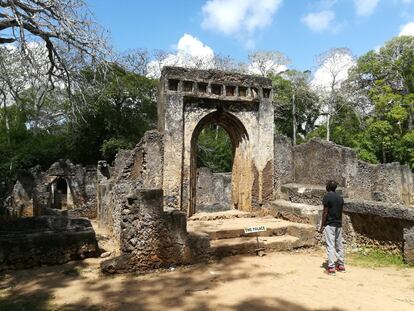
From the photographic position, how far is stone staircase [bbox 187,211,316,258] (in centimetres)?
761

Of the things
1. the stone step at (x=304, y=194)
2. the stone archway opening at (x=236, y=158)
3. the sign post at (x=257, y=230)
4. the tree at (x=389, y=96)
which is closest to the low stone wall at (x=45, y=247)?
the sign post at (x=257, y=230)

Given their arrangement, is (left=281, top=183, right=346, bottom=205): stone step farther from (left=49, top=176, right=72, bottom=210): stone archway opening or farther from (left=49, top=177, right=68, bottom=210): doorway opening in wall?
(left=49, top=177, right=68, bottom=210): doorway opening in wall

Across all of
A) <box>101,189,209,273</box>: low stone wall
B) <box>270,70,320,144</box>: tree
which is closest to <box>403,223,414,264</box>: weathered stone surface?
<box>101,189,209,273</box>: low stone wall

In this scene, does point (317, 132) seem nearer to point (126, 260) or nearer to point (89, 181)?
point (89, 181)

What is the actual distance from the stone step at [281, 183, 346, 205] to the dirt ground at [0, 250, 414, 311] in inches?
127

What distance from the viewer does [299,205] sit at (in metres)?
9.29

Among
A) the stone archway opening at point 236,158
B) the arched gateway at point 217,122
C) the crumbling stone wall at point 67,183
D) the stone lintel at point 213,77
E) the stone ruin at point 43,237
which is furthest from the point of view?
the crumbling stone wall at point 67,183

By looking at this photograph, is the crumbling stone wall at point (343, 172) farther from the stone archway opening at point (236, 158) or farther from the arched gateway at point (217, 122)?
the stone archway opening at point (236, 158)

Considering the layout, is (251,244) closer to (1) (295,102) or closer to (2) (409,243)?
(2) (409,243)

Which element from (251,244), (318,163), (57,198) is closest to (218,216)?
(251,244)

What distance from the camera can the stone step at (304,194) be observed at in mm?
10086

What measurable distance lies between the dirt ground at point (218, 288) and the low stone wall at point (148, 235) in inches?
9.4

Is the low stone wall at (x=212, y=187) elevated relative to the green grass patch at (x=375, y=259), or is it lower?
elevated

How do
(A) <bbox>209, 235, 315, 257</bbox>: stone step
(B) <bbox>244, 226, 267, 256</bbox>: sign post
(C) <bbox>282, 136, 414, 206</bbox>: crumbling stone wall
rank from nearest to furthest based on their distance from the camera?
(A) <bbox>209, 235, 315, 257</bbox>: stone step
(B) <bbox>244, 226, 267, 256</bbox>: sign post
(C) <bbox>282, 136, 414, 206</bbox>: crumbling stone wall
